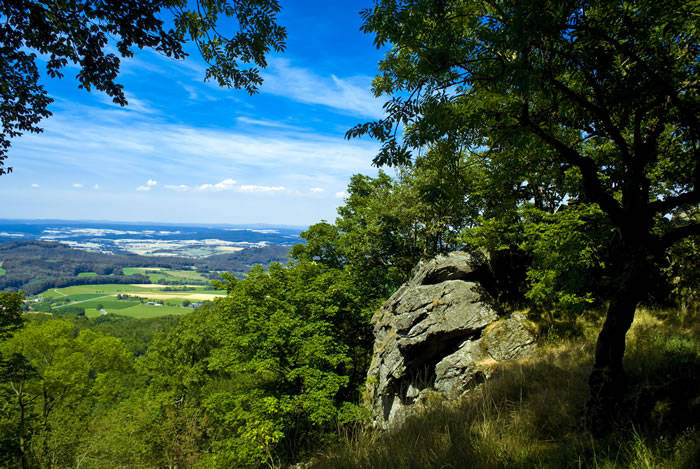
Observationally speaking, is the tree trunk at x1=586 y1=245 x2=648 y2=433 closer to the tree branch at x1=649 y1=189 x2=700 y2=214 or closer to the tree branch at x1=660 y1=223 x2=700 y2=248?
the tree branch at x1=660 y1=223 x2=700 y2=248

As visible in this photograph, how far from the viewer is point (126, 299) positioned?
112 metres

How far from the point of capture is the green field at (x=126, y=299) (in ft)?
302

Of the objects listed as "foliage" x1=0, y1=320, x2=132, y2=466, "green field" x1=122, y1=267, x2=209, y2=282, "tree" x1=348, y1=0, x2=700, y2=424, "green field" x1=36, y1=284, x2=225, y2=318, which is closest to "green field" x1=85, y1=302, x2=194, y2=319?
"green field" x1=36, y1=284, x2=225, y2=318

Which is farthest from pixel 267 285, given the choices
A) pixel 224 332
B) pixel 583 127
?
pixel 583 127

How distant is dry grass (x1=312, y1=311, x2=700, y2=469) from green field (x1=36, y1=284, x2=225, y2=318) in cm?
9990

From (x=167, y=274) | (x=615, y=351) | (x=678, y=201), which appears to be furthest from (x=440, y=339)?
(x=167, y=274)

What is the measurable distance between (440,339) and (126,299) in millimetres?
133877

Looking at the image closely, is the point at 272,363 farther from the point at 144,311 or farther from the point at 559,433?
the point at 144,311

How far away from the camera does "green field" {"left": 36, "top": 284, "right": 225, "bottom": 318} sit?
92.2m

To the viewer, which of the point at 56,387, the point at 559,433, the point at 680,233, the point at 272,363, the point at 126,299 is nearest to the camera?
the point at 680,233

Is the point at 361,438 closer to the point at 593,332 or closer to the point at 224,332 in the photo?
the point at 593,332

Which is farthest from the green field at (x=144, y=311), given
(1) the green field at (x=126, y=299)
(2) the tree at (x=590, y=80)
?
(2) the tree at (x=590, y=80)

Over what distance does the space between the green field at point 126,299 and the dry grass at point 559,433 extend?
99896 millimetres

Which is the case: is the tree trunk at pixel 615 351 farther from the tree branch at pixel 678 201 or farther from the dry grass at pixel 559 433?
the tree branch at pixel 678 201
